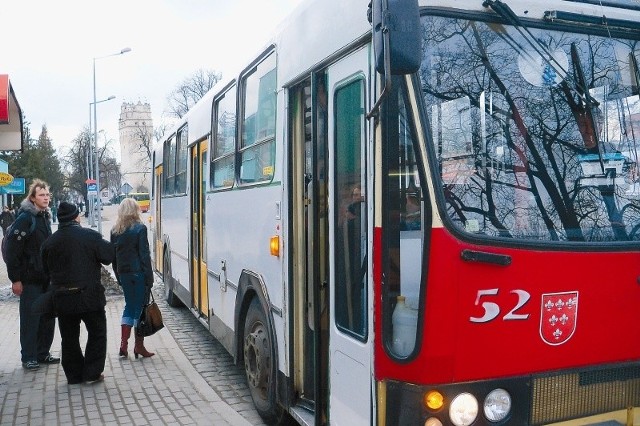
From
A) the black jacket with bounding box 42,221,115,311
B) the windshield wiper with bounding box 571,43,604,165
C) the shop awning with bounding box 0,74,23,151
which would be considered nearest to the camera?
the windshield wiper with bounding box 571,43,604,165

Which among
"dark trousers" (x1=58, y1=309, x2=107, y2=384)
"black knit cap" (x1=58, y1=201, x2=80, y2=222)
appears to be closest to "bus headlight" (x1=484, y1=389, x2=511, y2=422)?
"dark trousers" (x1=58, y1=309, x2=107, y2=384)

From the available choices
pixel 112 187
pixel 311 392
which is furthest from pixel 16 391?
pixel 112 187

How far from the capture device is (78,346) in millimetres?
6613

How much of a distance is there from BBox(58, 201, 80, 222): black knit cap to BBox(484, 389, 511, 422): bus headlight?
4.73 meters

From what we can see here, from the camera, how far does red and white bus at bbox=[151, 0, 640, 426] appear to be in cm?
295

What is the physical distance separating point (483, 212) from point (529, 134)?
0.47 m

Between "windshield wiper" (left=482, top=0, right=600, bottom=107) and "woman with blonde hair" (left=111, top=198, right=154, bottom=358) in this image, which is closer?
"windshield wiper" (left=482, top=0, right=600, bottom=107)

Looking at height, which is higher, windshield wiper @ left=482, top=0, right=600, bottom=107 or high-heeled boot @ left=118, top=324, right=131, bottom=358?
windshield wiper @ left=482, top=0, right=600, bottom=107

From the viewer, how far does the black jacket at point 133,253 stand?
24.3ft

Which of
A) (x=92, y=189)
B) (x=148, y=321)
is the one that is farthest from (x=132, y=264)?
(x=92, y=189)

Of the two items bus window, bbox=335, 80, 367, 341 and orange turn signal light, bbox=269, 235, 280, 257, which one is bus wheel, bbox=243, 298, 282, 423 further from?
bus window, bbox=335, 80, 367, 341

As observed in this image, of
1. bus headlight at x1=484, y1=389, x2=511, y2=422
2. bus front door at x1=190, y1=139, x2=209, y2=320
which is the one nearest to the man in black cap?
bus front door at x1=190, y1=139, x2=209, y2=320

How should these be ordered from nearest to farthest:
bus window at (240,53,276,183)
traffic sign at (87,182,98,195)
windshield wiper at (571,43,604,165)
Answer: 1. windshield wiper at (571,43,604,165)
2. bus window at (240,53,276,183)
3. traffic sign at (87,182,98,195)

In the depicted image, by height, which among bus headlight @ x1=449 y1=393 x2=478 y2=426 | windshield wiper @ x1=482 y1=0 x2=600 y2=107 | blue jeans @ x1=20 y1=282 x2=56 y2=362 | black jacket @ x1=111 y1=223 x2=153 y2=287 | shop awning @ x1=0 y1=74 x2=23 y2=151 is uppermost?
shop awning @ x1=0 y1=74 x2=23 y2=151
